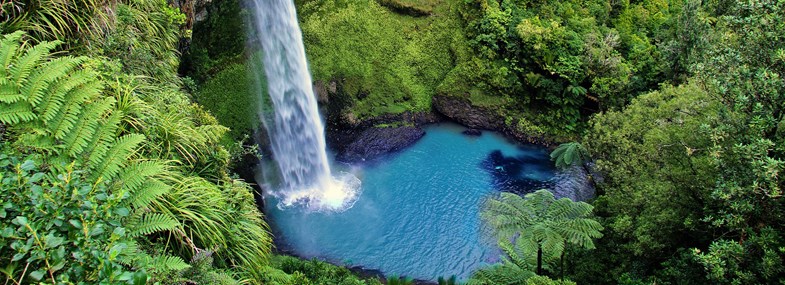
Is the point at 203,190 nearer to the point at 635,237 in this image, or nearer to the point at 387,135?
the point at 635,237

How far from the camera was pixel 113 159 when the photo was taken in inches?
147

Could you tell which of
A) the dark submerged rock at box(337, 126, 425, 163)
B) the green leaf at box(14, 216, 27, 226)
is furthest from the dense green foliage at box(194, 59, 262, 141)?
the green leaf at box(14, 216, 27, 226)

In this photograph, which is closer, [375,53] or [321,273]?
[321,273]

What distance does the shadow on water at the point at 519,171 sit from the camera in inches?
563

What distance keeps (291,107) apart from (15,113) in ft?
39.7

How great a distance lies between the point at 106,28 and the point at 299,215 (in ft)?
23.9

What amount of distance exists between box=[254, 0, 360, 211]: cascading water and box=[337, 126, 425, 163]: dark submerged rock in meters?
0.84

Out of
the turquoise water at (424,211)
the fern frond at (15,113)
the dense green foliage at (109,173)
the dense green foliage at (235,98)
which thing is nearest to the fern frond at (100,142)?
the dense green foliage at (109,173)

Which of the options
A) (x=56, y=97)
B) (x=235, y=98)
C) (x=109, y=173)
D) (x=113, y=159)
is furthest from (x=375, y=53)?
(x=109, y=173)

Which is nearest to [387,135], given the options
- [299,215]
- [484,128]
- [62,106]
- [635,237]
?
[484,128]

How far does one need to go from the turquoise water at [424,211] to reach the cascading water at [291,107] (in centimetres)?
106

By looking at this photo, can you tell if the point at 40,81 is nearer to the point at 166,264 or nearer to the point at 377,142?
the point at 166,264

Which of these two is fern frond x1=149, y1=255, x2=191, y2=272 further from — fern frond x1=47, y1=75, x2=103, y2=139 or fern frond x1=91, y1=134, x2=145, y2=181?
fern frond x1=47, y1=75, x2=103, y2=139

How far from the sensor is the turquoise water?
37.7 feet
